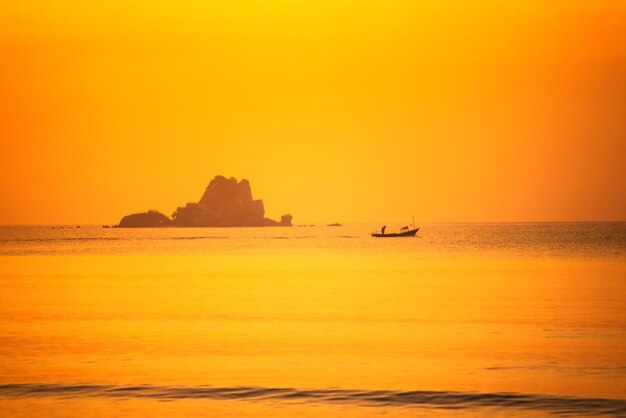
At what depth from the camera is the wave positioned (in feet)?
74.6

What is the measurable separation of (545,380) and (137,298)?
33.9 m

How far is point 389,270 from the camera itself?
85.5 metres

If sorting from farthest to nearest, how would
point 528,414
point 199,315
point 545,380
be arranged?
point 199,315
point 545,380
point 528,414

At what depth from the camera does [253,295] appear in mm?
57156

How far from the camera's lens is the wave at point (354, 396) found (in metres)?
22.7

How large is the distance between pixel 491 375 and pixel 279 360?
7.41 meters

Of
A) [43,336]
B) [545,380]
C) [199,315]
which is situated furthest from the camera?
[199,315]

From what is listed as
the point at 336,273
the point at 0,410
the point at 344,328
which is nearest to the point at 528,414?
the point at 0,410

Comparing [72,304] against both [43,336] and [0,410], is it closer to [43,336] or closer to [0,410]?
[43,336]

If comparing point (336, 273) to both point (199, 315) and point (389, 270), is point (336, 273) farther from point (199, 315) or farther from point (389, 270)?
point (199, 315)

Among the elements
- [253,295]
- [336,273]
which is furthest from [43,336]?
[336,273]

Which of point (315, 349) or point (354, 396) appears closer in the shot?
point (354, 396)

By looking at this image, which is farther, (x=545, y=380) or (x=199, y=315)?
(x=199, y=315)

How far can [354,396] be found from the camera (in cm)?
2395
